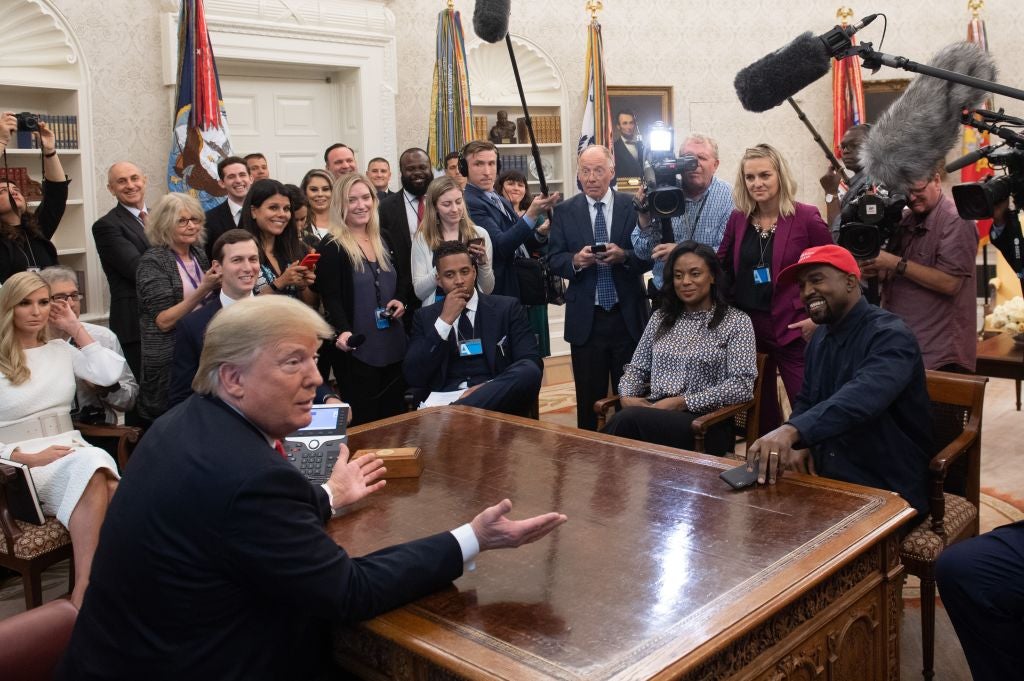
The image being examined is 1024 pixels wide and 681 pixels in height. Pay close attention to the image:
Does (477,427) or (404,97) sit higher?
(404,97)

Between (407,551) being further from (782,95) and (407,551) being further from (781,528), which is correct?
(782,95)

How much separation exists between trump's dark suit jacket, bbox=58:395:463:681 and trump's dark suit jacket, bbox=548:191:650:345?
2907mm

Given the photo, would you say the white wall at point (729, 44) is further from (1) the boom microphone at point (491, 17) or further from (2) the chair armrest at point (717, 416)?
(2) the chair armrest at point (717, 416)

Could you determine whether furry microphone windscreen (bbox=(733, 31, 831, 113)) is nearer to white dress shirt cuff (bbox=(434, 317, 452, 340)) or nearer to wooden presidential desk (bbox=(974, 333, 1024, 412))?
white dress shirt cuff (bbox=(434, 317, 452, 340))

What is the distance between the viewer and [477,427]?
3080 millimetres

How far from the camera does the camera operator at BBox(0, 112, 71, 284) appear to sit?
4.51m

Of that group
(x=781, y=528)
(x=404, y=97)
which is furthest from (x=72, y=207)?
(x=781, y=528)

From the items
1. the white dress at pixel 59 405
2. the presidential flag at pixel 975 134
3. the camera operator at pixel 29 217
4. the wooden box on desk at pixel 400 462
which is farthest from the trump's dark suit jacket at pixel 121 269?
the presidential flag at pixel 975 134

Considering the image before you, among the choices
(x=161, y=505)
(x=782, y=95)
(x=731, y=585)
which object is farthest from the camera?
(x=782, y=95)

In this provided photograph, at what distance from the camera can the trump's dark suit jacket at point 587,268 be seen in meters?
4.45

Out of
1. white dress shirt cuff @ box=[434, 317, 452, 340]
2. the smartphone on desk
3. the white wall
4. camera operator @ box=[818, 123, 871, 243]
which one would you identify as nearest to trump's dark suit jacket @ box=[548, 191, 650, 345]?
white dress shirt cuff @ box=[434, 317, 452, 340]

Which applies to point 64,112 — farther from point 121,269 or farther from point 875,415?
point 875,415

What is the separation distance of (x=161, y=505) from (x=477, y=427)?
1.57m

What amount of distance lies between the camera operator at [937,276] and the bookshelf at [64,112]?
4.69 metres
